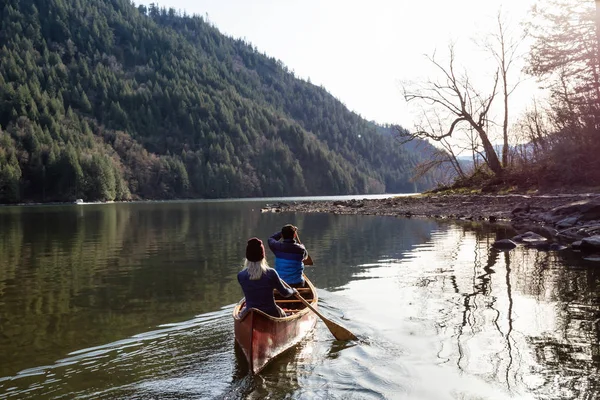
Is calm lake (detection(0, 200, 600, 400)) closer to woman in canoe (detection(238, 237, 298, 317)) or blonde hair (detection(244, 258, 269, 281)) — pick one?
woman in canoe (detection(238, 237, 298, 317))

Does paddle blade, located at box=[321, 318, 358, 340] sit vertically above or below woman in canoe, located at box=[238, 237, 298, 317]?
below

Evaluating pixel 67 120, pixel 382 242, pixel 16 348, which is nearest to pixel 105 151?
pixel 67 120

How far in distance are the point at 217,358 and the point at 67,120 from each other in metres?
187

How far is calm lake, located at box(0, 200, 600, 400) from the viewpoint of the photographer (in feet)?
25.6

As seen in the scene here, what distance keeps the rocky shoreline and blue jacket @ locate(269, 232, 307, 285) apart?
12784mm

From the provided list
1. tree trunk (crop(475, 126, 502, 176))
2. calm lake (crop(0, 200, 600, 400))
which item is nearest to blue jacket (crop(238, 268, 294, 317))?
calm lake (crop(0, 200, 600, 400))

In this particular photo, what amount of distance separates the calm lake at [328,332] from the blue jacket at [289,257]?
1.52m

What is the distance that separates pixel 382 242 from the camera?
90.4ft

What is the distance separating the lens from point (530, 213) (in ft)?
111

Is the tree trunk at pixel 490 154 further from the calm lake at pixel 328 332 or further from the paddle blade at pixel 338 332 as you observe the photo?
the paddle blade at pixel 338 332

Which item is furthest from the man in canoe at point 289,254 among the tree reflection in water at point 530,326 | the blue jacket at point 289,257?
the tree reflection in water at point 530,326

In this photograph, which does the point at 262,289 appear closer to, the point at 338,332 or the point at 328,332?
the point at 338,332

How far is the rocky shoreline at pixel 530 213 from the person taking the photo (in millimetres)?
23031

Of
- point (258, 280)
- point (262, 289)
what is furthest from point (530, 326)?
point (258, 280)
